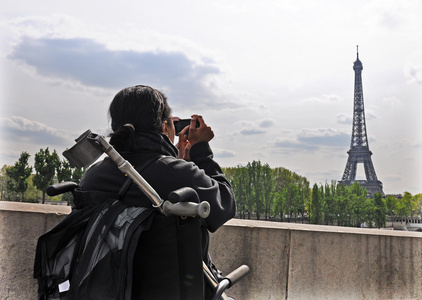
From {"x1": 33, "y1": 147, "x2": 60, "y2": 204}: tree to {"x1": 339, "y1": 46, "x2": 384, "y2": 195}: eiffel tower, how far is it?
193 feet

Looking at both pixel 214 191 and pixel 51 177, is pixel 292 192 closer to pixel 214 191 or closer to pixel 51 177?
pixel 51 177

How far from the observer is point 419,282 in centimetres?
582

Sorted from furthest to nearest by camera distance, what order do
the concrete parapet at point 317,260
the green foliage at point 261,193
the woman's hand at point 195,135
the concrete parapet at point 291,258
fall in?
1. the green foliage at point 261,193
2. the concrete parapet at point 317,260
3. the concrete parapet at point 291,258
4. the woman's hand at point 195,135

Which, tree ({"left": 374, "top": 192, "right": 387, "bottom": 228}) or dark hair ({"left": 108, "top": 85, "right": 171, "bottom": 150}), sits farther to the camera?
tree ({"left": 374, "top": 192, "right": 387, "bottom": 228})

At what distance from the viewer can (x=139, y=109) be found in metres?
2.01

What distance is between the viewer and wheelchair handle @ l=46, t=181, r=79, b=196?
6.29 ft

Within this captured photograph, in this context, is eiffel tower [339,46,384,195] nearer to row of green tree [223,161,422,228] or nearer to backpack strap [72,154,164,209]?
row of green tree [223,161,422,228]

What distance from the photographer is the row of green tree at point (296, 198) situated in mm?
86625

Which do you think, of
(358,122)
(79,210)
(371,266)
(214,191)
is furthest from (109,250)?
(358,122)

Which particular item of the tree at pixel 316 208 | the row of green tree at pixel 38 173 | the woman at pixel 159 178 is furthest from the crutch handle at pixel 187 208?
the tree at pixel 316 208

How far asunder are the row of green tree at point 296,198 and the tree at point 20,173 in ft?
125

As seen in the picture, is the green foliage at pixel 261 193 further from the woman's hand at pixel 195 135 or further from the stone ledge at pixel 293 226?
the woman's hand at pixel 195 135

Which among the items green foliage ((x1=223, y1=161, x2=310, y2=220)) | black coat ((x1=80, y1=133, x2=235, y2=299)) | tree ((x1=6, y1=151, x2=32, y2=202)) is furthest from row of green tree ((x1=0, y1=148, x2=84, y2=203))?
black coat ((x1=80, y1=133, x2=235, y2=299))

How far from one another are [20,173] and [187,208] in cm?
6405
